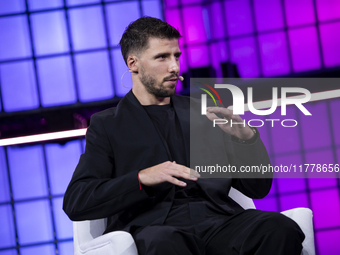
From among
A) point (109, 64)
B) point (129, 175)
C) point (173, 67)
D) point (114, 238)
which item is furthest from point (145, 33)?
point (109, 64)

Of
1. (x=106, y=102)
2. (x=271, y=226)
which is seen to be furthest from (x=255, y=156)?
(x=106, y=102)

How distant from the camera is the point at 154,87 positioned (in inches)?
66.7

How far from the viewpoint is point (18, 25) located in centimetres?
266

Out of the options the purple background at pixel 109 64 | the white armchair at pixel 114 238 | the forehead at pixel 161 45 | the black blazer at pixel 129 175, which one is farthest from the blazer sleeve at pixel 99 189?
the purple background at pixel 109 64

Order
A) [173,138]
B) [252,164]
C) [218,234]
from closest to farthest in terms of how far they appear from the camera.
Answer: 1. [218,234]
2. [252,164]
3. [173,138]

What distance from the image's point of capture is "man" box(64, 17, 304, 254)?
1.29 meters

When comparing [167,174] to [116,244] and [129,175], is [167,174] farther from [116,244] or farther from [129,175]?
[116,244]

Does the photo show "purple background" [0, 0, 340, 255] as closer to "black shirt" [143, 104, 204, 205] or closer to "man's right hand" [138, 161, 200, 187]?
"black shirt" [143, 104, 204, 205]

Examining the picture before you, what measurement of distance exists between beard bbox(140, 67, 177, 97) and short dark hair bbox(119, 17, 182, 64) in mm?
122

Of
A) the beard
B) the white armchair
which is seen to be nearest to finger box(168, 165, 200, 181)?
the white armchair

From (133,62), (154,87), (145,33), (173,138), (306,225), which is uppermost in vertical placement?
(145,33)

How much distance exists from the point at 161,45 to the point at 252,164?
664 millimetres

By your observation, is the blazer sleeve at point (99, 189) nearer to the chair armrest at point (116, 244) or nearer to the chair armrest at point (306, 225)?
the chair armrest at point (116, 244)

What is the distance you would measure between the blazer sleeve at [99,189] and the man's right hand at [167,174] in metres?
0.04
